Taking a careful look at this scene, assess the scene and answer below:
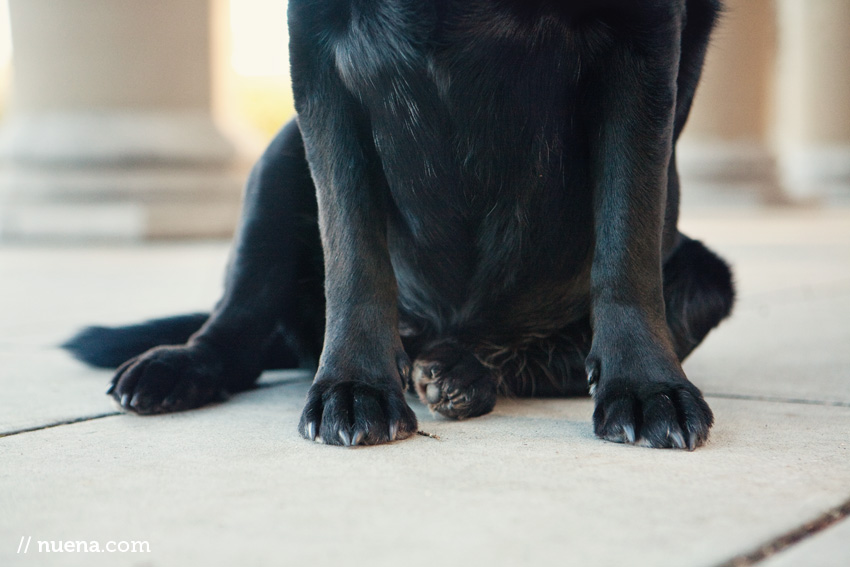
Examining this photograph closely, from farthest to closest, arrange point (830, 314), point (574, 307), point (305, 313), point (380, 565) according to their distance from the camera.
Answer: point (830, 314), point (305, 313), point (574, 307), point (380, 565)

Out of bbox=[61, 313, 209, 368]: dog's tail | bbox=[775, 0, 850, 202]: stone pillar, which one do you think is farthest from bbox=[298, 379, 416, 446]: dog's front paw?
bbox=[775, 0, 850, 202]: stone pillar

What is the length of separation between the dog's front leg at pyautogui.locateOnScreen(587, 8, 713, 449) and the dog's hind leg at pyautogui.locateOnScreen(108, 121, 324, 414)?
2.34 feet

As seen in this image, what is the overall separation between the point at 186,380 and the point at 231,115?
19.0 feet

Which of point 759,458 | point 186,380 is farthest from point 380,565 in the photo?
point 186,380

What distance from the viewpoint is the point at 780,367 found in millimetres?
2291

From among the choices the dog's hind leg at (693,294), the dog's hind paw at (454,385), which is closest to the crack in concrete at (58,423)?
the dog's hind paw at (454,385)

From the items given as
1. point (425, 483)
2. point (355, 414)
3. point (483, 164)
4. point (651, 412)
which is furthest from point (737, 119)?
point (425, 483)

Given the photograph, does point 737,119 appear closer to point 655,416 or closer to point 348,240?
point 348,240

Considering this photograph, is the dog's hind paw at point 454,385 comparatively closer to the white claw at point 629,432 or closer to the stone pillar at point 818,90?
the white claw at point 629,432

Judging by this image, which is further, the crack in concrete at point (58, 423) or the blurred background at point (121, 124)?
the blurred background at point (121, 124)

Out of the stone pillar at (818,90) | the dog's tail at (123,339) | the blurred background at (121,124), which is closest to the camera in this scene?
the dog's tail at (123,339)

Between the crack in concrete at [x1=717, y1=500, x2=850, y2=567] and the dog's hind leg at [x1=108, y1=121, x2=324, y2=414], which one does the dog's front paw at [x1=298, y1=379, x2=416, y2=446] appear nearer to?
the dog's hind leg at [x1=108, y1=121, x2=324, y2=414]

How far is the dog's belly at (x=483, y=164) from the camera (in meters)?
1.65

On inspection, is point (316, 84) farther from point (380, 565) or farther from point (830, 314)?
point (830, 314)
